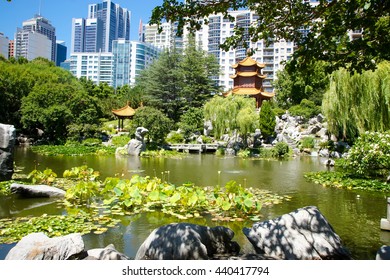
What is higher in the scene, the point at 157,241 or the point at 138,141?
the point at 138,141

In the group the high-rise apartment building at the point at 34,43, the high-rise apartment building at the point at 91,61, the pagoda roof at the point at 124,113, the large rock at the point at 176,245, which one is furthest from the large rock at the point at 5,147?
the pagoda roof at the point at 124,113

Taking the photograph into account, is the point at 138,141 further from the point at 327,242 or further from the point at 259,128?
the point at 327,242

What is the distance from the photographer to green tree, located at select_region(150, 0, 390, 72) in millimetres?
3078

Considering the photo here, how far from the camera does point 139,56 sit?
38.2 feet

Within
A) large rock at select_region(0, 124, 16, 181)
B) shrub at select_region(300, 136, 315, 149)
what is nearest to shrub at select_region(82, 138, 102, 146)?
large rock at select_region(0, 124, 16, 181)

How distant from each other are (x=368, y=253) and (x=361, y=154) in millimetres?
4741

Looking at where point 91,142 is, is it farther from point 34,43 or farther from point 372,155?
point 372,155

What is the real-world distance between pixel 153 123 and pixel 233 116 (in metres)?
4.63

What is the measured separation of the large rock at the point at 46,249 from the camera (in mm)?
2918

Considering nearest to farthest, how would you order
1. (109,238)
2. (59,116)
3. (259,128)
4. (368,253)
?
(368,253)
(109,238)
(59,116)
(259,128)

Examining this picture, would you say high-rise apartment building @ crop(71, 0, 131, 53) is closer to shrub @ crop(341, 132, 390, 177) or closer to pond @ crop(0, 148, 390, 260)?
pond @ crop(0, 148, 390, 260)

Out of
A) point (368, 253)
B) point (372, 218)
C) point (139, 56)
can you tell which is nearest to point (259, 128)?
point (139, 56)

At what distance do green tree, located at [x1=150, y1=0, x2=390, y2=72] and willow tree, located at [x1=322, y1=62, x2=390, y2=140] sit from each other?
30.5ft

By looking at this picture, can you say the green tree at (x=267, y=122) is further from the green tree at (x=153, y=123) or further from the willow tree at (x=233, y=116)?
the green tree at (x=153, y=123)
